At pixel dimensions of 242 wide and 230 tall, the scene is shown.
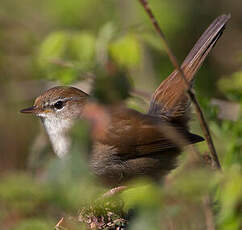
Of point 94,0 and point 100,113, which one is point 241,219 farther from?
point 94,0

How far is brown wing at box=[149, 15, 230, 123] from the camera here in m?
3.97

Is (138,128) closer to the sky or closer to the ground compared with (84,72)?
closer to the ground

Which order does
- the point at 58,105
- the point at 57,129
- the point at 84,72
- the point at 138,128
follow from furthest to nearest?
the point at 58,105 → the point at 57,129 → the point at 84,72 → the point at 138,128

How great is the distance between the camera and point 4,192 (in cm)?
173

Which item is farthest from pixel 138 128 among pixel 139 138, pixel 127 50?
pixel 127 50

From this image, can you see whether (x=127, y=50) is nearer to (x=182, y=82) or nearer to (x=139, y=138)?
(x=182, y=82)

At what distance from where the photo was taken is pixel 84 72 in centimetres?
418

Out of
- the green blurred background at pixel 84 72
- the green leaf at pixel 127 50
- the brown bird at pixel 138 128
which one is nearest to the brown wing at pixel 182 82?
the brown bird at pixel 138 128

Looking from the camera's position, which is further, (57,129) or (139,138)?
(57,129)

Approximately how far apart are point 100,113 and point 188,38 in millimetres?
7180

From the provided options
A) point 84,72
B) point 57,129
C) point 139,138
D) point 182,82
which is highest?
point 84,72

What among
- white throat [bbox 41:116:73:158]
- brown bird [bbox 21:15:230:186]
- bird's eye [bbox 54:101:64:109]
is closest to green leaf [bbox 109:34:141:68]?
brown bird [bbox 21:15:230:186]

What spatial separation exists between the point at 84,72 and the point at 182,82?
73 centimetres

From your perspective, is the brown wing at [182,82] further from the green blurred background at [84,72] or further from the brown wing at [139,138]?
the brown wing at [139,138]
